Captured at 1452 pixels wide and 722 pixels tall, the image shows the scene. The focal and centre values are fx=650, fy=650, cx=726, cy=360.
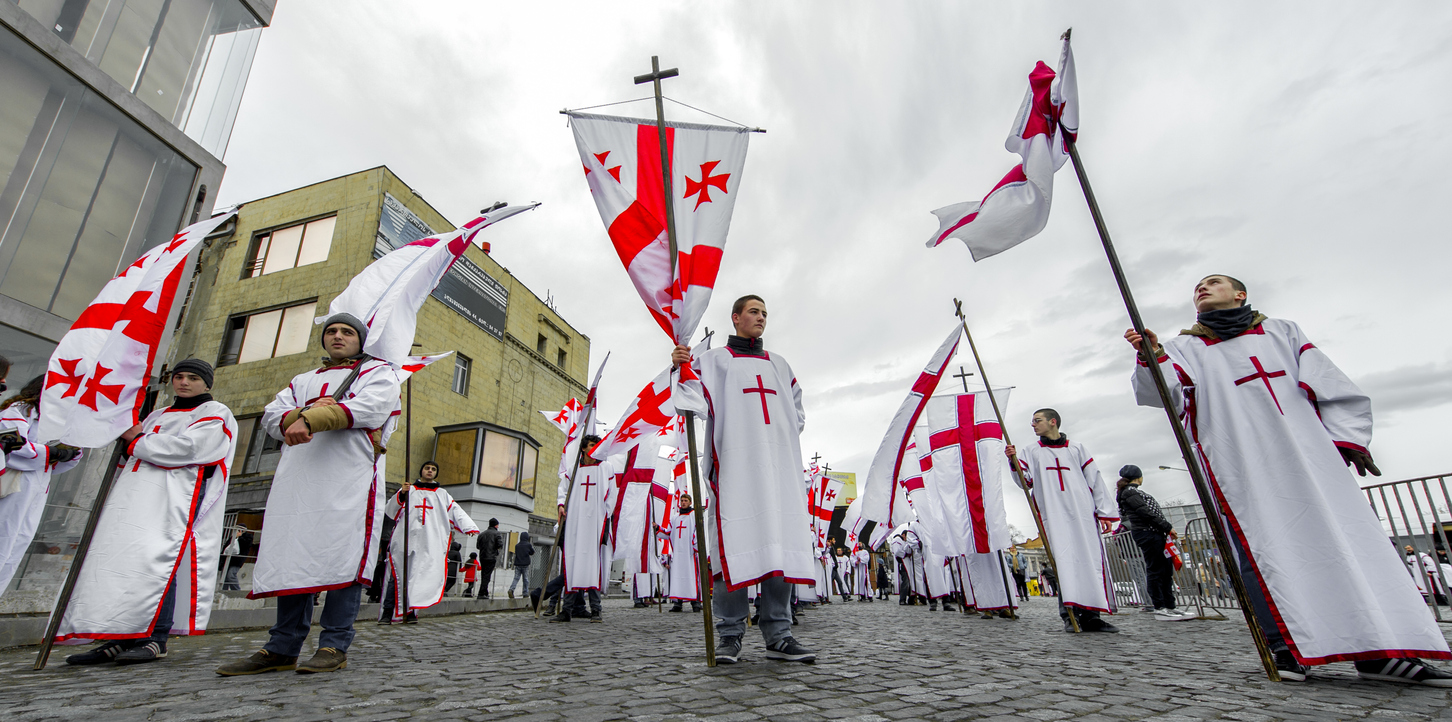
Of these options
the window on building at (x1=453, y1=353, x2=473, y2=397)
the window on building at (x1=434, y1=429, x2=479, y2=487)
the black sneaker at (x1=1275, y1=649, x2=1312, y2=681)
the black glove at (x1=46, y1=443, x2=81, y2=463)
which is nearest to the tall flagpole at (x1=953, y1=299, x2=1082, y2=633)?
the black sneaker at (x1=1275, y1=649, x2=1312, y2=681)

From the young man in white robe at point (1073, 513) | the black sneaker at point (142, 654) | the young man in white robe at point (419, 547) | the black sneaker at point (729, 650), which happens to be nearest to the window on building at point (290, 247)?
the young man in white robe at point (419, 547)

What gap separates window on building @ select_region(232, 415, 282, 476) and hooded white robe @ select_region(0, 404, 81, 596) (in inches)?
601

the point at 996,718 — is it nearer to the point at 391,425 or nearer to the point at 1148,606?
the point at 391,425

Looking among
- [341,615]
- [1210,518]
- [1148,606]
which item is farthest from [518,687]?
[1148,606]

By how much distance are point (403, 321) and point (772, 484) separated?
2.49m

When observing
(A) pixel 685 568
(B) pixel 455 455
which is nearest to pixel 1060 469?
(A) pixel 685 568

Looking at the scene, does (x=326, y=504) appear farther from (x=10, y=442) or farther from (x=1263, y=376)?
(x=1263, y=376)

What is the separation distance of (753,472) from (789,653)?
0.96 m

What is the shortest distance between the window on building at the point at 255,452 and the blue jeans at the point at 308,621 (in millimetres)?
18622

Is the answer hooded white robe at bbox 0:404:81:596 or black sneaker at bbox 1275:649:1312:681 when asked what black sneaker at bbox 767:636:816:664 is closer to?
black sneaker at bbox 1275:649:1312:681

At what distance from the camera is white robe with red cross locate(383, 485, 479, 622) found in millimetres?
8062

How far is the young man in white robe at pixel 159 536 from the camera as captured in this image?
12.5 ft

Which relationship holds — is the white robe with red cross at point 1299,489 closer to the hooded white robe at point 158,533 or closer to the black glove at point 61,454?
the hooded white robe at point 158,533

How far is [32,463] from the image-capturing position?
5.11 m
